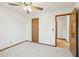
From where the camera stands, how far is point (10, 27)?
520cm

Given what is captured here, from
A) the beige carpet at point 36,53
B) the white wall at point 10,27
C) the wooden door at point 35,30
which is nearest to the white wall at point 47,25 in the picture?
the wooden door at point 35,30

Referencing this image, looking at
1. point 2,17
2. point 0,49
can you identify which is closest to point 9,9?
point 2,17

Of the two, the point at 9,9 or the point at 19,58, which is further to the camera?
the point at 9,9

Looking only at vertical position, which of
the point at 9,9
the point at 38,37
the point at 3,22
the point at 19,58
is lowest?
the point at 19,58

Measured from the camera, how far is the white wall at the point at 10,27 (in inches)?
182

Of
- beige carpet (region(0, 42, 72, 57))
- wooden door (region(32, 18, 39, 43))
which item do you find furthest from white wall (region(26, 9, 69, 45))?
beige carpet (region(0, 42, 72, 57))

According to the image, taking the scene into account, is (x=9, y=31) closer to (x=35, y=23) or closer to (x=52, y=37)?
(x=35, y=23)

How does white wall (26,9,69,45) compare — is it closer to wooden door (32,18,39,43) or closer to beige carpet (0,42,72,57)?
wooden door (32,18,39,43)

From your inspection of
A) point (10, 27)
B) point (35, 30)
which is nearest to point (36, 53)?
point (10, 27)

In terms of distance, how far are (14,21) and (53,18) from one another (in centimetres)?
237

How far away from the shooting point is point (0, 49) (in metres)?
4.53

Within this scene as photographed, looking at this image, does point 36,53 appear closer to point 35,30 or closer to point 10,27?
point 10,27

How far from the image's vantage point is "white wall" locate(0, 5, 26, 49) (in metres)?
4.61

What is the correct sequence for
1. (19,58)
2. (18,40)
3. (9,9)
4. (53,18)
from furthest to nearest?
(18,40), (53,18), (9,9), (19,58)
